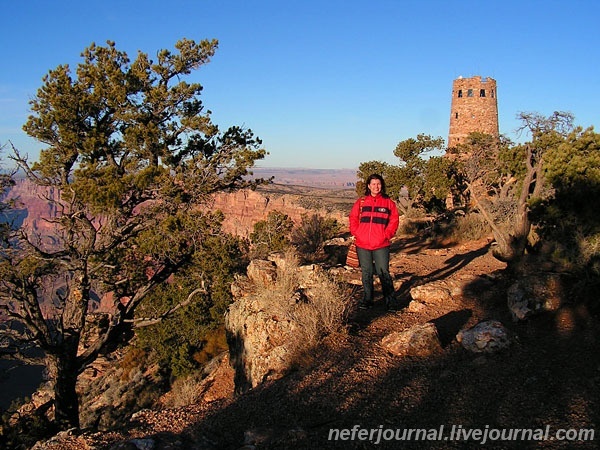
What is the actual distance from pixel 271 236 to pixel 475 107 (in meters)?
20.3

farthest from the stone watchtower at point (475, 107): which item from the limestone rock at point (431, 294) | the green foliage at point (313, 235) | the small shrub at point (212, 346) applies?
the limestone rock at point (431, 294)

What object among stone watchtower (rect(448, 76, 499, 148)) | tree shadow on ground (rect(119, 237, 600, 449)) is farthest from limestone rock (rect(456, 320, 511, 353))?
stone watchtower (rect(448, 76, 499, 148))

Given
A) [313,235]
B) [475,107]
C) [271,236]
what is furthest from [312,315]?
[475,107]

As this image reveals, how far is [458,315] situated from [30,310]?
940 centimetres

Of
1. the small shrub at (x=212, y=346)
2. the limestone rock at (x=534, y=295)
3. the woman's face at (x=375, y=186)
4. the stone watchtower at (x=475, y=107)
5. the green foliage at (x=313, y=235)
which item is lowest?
the small shrub at (x=212, y=346)

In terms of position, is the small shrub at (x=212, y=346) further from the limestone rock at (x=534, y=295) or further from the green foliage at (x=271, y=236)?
the limestone rock at (x=534, y=295)

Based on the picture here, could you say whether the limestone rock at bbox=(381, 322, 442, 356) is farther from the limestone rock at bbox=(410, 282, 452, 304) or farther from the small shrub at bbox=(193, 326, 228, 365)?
the small shrub at bbox=(193, 326, 228, 365)

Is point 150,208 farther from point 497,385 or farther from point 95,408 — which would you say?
point 497,385

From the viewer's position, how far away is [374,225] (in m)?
6.32

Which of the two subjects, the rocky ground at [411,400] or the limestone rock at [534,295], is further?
the limestone rock at [534,295]

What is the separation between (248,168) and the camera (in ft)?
40.7

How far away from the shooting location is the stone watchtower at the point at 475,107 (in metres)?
30.9

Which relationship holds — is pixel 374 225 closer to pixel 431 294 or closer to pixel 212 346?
pixel 431 294

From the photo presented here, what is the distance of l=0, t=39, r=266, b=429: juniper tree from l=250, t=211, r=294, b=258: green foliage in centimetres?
525
